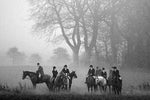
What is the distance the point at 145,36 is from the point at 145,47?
153cm

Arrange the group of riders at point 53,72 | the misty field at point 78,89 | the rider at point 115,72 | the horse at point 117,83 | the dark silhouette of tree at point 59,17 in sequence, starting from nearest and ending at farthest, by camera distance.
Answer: the misty field at point 78,89
the rider at point 115,72
the horse at point 117,83
the group of riders at point 53,72
the dark silhouette of tree at point 59,17

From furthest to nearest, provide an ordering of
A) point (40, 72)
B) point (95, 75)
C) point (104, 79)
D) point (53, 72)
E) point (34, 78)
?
point (34, 78) < point (104, 79) < point (40, 72) < point (53, 72) < point (95, 75)

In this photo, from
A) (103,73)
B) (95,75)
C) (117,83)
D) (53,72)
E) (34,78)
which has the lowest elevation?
(117,83)

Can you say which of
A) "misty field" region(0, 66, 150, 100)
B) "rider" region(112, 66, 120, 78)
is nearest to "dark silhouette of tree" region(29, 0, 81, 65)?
"misty field" region(0, 66, 150, 100)

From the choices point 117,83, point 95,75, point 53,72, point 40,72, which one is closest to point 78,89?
point 95,75

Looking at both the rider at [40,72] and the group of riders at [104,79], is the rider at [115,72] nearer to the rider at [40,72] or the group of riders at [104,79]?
the group of riders at [104,79]

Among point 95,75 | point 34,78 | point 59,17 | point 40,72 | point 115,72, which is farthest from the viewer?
point 59,17

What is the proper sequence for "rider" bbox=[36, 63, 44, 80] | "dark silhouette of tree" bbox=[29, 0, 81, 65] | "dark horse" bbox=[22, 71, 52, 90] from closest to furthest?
"rider" bbox=[36, 63, 44, 80] → "dark horse" bbox=[22, 71, 52, 90] → "dark silhouette of tree" bbox=[29, 0, 81, 65]

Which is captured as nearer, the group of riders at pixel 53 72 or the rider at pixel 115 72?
the rider at pixel 115 72

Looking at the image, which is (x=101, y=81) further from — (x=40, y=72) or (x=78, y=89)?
(x=40, y=72)

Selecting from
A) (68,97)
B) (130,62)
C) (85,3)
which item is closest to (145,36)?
(130,62)

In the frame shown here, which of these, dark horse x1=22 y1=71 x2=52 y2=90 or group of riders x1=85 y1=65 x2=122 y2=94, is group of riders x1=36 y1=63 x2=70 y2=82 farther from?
group of riders x1=85 y1=65 x2=122 y2=94

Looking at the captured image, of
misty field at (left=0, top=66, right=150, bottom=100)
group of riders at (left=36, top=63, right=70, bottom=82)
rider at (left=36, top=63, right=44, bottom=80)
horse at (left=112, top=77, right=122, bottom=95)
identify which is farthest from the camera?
rider at (left=36, top=63, right=44, bottom=80)

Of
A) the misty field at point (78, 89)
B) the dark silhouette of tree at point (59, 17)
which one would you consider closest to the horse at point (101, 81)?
the misty field at point (78, 89)
